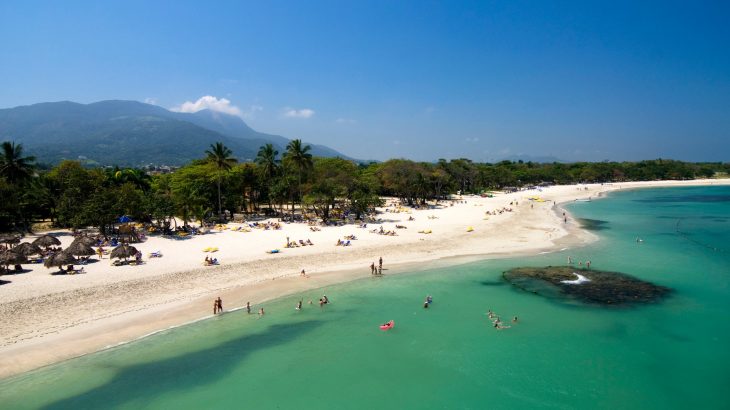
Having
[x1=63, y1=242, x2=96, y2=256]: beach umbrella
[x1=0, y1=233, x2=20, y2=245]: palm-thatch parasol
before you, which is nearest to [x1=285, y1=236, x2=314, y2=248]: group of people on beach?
[x1=63, y1=242, x2=96, y2=256]: beach umbrella

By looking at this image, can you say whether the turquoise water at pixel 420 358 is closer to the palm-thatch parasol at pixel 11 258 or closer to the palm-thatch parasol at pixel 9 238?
the palm-thatch parasol at pixel 11 258

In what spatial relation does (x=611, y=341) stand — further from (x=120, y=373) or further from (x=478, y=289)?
(x=120, y=373)

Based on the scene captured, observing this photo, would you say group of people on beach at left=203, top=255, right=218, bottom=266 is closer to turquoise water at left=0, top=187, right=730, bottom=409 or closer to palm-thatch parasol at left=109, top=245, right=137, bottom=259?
palm-thatch parasol at left=109, top=245, right=137, bottom=259

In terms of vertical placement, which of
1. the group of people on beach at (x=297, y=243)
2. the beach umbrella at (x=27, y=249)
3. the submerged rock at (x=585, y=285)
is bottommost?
the submerged rock at (x=585, y=285)

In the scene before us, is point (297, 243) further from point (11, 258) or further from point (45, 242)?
point (11, 258)

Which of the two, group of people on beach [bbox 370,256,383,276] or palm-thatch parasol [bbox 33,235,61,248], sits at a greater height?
palm-thatch parasol [bbox 33,235,61,248]

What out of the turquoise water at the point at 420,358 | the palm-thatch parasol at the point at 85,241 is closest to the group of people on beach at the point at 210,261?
the turquoise water at the point at 420,358
